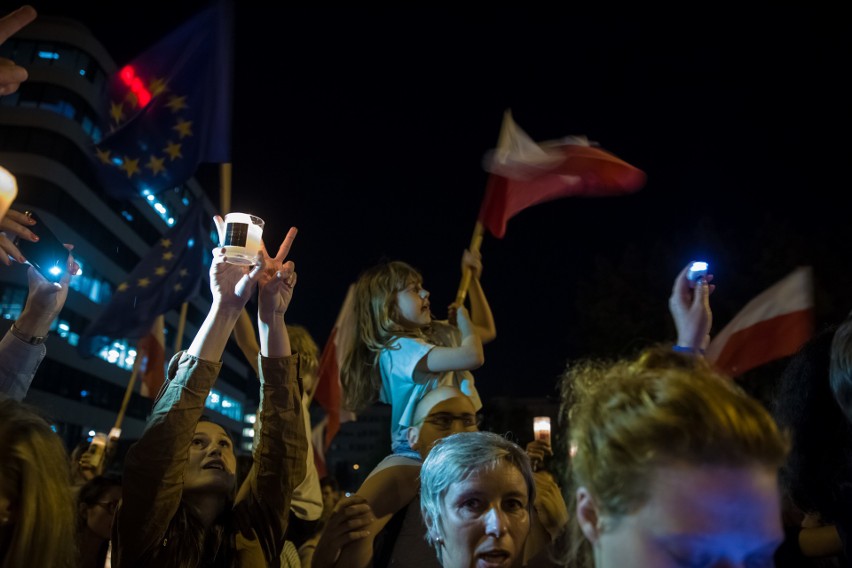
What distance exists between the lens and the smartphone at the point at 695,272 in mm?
3107

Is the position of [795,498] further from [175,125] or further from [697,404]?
[175,125]

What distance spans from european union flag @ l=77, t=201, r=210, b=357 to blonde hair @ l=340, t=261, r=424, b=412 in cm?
392

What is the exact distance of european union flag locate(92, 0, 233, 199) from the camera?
20.3 feet

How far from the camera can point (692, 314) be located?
3.02m

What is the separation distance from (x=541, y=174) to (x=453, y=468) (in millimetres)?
4334

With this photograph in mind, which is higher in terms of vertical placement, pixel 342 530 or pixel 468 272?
pixel 468 272

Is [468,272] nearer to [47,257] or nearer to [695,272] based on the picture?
[695,272]

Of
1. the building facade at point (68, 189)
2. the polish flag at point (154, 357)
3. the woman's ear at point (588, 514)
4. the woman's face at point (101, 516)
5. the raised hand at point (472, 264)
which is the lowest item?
the woman's face at point (101, 516)

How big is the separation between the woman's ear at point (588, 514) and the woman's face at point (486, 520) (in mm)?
1049

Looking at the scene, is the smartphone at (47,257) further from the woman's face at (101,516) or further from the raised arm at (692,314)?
the raised arm at (692,314)

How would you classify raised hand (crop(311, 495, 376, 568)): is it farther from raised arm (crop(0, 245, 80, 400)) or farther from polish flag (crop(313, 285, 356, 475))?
polish flag (crop(313, 285, 356, 475))

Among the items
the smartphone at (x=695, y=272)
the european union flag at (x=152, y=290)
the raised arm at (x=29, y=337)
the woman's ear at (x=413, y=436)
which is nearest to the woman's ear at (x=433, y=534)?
the woman's ear at (x=413, y=436)

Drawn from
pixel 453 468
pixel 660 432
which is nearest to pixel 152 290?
pixel 453 468

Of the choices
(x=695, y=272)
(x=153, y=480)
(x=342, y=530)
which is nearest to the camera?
(x=153, y=480)
